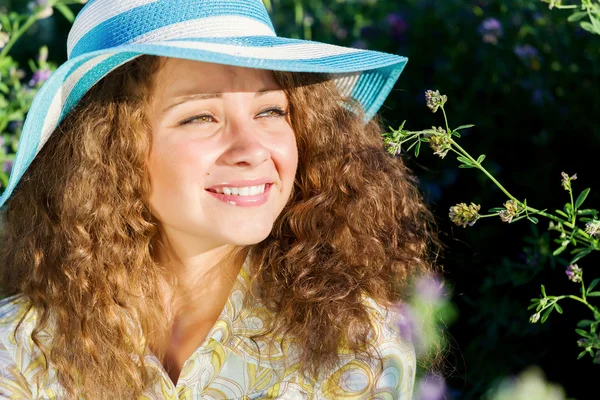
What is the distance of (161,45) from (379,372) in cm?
86

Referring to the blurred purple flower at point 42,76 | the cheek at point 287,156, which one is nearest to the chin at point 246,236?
the cheek at point 287,156

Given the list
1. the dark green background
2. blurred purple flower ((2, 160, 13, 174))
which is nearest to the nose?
the dark green background

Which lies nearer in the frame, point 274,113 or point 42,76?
point 274,113

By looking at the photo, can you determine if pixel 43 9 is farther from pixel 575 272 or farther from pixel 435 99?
pixel 575 272

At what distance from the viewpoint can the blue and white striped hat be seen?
1.68 m

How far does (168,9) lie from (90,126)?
12.4 inches

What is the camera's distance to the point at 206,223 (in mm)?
1796

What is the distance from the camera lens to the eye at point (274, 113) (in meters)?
1.87

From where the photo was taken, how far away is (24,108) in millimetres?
2664

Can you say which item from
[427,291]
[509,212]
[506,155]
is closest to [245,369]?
[427,291]

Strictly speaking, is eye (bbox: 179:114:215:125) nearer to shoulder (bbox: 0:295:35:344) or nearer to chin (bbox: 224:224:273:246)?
chin (bbox: 224:224:273:246)

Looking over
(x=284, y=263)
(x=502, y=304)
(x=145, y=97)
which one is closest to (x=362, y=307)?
(x=284, y=263)

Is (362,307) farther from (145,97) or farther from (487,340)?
(145,97)

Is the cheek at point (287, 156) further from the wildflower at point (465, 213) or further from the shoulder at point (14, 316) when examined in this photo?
the shoulder at point (14, 316)
